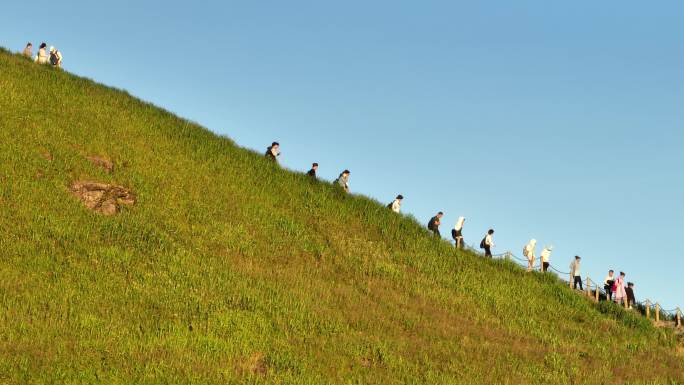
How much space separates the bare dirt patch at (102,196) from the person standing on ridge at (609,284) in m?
21.2

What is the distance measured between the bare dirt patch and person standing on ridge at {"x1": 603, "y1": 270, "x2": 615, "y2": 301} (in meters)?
21.2

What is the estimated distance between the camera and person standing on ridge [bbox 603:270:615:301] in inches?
1363

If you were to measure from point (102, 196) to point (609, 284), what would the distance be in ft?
73.3

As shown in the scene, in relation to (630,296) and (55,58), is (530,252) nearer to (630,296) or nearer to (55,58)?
(630,296)

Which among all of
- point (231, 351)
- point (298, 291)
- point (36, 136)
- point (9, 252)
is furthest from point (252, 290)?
point (36, 136)

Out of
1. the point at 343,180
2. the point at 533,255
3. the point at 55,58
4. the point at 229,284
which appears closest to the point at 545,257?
the point at 533,255

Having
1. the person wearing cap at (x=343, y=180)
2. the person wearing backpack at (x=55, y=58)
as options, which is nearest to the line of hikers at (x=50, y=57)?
the person wearing backpack at (x=55, y=58)

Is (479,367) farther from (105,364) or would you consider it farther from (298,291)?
(105,364)

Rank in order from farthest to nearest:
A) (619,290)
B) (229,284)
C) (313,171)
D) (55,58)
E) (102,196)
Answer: (55,58) < (313,171) < (619,290) < (102,196) < (229,284)

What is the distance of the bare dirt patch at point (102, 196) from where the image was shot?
2761cm

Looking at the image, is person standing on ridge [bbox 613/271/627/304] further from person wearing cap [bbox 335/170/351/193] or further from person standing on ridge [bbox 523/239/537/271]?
person wearing cap [bbox 335/170/351/193]

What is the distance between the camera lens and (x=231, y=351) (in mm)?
19750

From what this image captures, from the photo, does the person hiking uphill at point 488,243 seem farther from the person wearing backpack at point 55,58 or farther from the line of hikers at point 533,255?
the person wearing backpack at point 55,58

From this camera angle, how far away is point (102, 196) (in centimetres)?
2812
